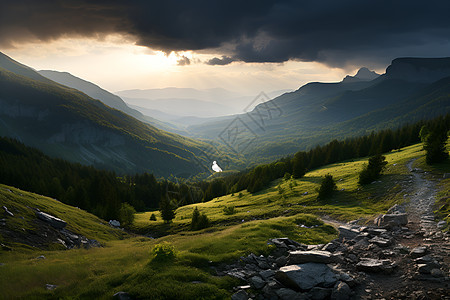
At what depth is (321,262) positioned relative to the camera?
1661 cm

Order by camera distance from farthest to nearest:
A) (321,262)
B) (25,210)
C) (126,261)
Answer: (25,210) → (126,261) → (321,262)

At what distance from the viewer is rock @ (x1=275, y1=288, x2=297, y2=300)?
534 inches

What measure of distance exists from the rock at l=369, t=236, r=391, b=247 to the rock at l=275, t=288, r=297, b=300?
11024mm

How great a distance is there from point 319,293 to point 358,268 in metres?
4.97

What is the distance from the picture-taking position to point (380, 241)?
1986 centimetres

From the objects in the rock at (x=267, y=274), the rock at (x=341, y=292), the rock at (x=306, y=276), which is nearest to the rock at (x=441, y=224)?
Answer: the rock at (x=306, y=276)

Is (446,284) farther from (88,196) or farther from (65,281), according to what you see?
(88,196)

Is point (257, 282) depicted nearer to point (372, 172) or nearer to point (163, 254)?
point (163, 254)

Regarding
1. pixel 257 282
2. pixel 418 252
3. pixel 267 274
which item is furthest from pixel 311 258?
pixel 418 252

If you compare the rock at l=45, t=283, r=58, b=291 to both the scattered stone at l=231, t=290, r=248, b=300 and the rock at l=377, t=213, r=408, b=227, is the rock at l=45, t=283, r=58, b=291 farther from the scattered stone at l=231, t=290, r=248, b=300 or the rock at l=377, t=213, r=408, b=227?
the rock at l=377, t=213, r=408, b=227

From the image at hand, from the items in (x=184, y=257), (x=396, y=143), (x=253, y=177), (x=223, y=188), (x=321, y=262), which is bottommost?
(x=223, y=188)

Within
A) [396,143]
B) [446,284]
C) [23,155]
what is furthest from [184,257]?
[23,155]

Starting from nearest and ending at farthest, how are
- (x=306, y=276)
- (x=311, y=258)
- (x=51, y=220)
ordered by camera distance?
(x=306, y=276) → (x=311, y=258) → (x=51, y=220)

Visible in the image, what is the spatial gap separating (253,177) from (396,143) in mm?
66607
